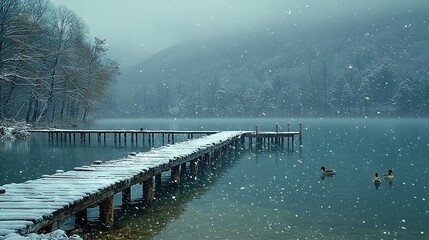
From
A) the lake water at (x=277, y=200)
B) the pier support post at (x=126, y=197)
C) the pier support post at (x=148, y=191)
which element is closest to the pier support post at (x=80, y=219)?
the lake water at (x=277, y=200)

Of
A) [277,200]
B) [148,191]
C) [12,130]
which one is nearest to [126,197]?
[148,191]

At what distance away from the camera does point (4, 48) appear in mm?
42750

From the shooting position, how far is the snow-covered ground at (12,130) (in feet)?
126

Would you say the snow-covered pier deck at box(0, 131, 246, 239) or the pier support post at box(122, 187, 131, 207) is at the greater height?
the snow-covered pier deck at box(0, 131, 246, 239)

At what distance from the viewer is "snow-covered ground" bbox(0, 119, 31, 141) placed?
126 ft

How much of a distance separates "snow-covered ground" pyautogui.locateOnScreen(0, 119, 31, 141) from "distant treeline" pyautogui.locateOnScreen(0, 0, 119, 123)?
4.10 meters

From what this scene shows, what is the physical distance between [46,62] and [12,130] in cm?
1533

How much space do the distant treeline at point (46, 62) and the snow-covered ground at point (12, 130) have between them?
162 inches

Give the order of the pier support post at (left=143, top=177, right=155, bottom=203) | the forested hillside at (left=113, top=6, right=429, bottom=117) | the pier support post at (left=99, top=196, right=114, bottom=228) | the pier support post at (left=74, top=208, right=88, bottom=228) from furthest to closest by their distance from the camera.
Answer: the forested hillside at (left=113, top=6, right=429, bottom=117) < the pier support post at (left=143, top=177, right=155, bottom=203) < the pier support post at (left=74, top=208, right=88, bottom=228) < the pier support post at (left=99, top=196, right=114, bottom=228)

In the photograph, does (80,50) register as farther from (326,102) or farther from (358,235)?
(326,102)

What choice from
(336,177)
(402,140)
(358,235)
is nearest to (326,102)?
(402,140)

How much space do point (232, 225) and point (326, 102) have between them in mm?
106452

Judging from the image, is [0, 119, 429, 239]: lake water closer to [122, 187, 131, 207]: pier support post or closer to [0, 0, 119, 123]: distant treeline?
[122, 187, 131, 207]: pier support post

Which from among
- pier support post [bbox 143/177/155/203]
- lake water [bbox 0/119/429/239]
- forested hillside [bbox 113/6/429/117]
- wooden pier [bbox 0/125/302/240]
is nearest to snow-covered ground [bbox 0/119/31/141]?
lake water [bbox 0/119/429/239]
